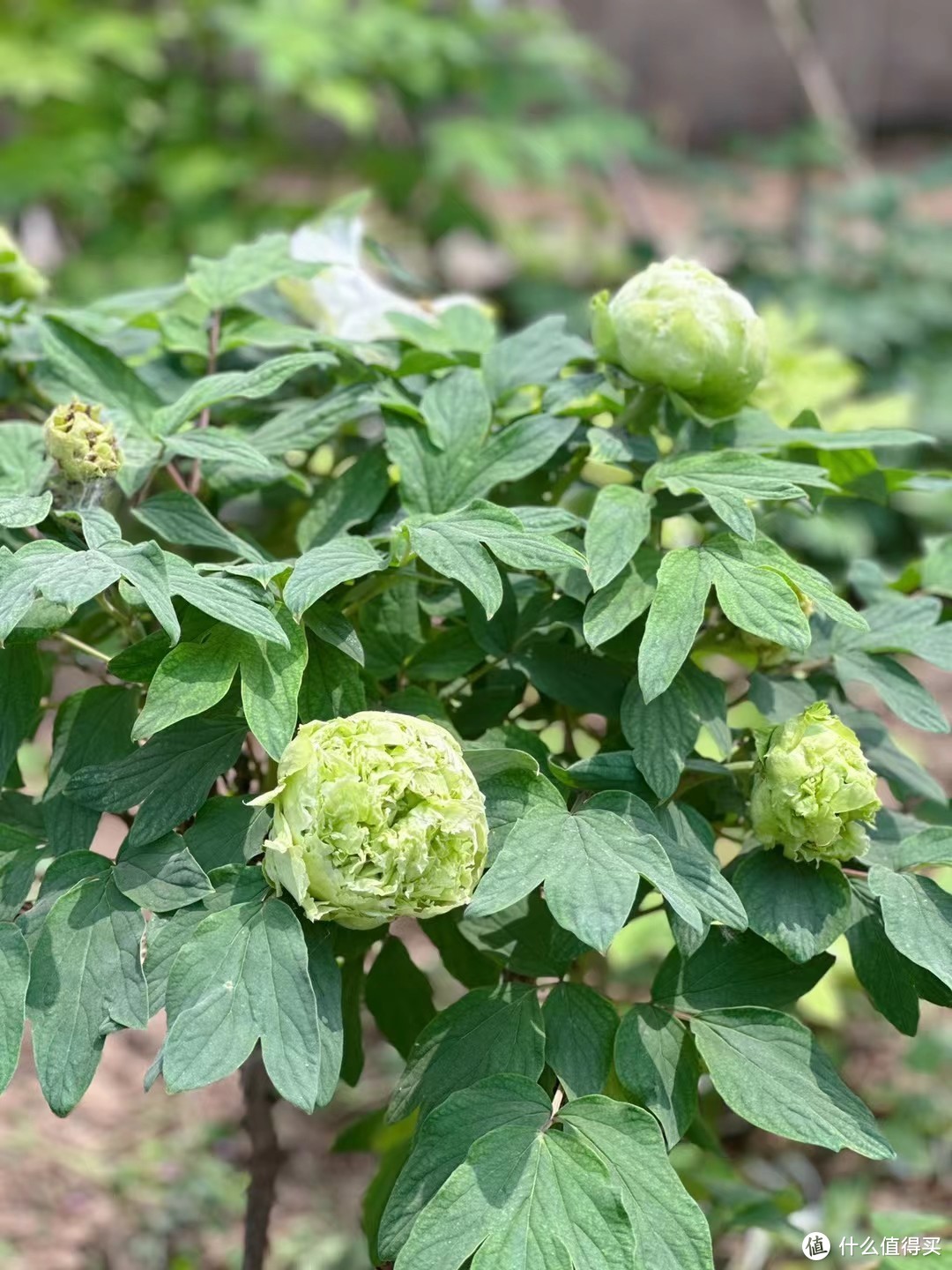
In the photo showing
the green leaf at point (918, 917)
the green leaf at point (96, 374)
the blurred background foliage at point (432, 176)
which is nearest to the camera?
the green leaf at point (918, 917)

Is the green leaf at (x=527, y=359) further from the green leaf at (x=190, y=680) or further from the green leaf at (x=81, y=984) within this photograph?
the green leaf at (x=81, y=984)

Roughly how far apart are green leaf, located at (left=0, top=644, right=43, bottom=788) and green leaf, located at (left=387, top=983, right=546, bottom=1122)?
0.32m

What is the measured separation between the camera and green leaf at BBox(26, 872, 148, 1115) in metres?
0.69

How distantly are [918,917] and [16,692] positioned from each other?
0.58 metres

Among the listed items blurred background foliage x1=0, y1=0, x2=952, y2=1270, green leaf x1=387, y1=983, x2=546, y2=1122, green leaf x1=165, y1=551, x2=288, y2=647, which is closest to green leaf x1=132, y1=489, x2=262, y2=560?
green leaf x1=165, y1=551, x2=288, y2=647

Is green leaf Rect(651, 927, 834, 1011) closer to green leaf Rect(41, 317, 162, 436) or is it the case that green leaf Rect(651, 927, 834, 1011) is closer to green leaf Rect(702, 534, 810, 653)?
green leaf Rect(702, 534, 810, 653)

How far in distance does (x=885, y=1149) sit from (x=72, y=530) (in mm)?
616

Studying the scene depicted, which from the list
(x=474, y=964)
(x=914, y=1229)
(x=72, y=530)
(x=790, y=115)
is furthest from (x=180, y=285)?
(x=790, y=115)

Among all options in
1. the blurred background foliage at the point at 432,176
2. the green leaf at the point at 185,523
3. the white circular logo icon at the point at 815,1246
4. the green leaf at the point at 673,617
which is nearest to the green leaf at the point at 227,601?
the green leaf at the point at 185,523

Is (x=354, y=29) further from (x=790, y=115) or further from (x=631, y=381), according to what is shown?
(x=790, y=115)

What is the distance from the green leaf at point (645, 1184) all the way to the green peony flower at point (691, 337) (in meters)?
0.49

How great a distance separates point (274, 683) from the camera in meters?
0.75

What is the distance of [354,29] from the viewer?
12.1ft

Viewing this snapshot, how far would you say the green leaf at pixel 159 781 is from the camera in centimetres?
77
